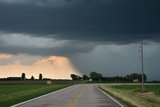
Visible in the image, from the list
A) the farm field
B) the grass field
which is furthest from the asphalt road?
the grass field

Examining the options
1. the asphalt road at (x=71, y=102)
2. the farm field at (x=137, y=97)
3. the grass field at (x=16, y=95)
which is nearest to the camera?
the asphalt road at (x=71, y=102)

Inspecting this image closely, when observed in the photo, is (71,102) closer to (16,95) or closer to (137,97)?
(137,97)

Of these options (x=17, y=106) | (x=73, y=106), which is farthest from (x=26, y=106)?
(x=73, y=106)

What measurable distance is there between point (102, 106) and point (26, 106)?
5.23 m

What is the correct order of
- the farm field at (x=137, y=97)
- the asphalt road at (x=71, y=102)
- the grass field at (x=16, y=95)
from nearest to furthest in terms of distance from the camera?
the asphalt road at (x=71, y=102)
the farm field at (x=137, y=97)
the grass field at (x=16, y=95)

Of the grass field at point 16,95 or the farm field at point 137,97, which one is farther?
the grass field at point 16,95

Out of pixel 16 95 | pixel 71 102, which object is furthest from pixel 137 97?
pixel 16 95

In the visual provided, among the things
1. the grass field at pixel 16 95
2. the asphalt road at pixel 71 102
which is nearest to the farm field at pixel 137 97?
the asphalt road at pixel 71 102

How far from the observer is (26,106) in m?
28.9

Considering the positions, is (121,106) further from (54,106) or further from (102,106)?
(54,106)

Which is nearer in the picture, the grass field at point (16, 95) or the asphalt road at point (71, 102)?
the asphalt road at point (71, 102)

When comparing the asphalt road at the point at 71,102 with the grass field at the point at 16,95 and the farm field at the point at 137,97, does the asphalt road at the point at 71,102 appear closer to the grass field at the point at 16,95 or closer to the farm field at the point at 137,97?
the farm field at the point at 137,97

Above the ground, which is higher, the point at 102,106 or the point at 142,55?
the point at 142,55

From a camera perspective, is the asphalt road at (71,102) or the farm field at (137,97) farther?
the farm field at (137,97)
